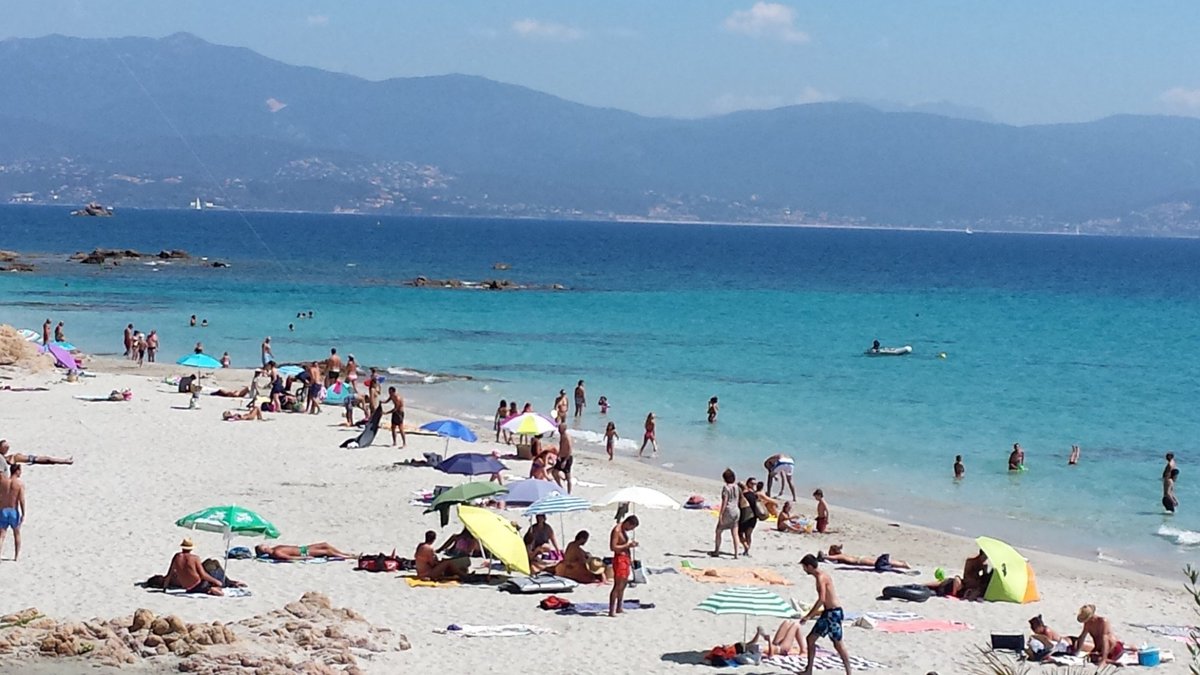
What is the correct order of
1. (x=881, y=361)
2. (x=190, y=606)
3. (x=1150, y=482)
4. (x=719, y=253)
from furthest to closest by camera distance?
(x=719, y=253) < (x=881, y=361) < (x=1150, y=482) < (x=190, y=606)

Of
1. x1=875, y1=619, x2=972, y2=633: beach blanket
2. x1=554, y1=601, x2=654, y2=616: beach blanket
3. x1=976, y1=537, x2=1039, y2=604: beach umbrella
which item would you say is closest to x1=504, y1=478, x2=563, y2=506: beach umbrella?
x1=554, y1=601, x2=654, y2=616: beach blanket

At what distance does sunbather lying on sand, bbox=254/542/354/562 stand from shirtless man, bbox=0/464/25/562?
2.78m

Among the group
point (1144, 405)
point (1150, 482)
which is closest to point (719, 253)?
point (1144, 405)

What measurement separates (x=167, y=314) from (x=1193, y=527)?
41292 mm

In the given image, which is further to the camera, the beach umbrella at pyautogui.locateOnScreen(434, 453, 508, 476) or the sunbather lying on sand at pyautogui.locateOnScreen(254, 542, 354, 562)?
the beach umbrella at pyautogui.locateOnScreen(434, 453, 508, 476)

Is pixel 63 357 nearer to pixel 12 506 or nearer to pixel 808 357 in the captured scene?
pixel 12 506

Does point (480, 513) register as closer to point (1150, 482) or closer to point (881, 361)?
point (1150, 482)

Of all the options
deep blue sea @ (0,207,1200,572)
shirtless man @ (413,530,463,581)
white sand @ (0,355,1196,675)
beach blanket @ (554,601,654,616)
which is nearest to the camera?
white sand @ (0,355,1196,675)

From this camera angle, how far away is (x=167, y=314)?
54.7 meters

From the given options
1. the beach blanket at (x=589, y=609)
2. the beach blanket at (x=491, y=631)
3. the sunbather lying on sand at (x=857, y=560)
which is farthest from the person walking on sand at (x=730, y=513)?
the beach blanket at (x=491, y=631)

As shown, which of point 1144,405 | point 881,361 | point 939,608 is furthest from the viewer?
point 881,361

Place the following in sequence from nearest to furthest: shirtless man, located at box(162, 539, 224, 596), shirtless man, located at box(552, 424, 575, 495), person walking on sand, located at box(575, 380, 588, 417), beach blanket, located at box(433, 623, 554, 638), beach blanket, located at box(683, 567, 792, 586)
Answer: beach blanket, located at box(433, 623, 554, 638), shirtless man, located at box(162, 539, 224, 596), beach blanket, located at box(683, 567, 792, 586), shirtless man, located at box(552, 424, 575, 495), person walking on sand, located at box(575, 380, 588, 417)

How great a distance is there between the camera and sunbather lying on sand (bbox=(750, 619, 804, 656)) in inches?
550

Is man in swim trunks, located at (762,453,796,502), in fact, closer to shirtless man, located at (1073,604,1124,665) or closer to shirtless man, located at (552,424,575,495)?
shirtless man, located at (552,424,575,495)
